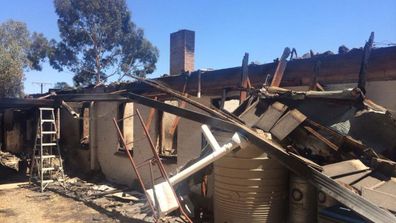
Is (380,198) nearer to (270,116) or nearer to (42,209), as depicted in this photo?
(270,116)

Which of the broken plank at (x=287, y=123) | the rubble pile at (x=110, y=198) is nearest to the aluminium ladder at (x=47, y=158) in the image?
the rubble pile at (x=110, y=198)

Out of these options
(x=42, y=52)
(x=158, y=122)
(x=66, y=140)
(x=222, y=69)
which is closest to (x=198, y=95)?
(x=222, y=69)

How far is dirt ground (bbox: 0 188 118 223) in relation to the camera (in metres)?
8.95

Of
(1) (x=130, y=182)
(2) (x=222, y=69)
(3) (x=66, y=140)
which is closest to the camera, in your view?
(2) (x=222, y=69)

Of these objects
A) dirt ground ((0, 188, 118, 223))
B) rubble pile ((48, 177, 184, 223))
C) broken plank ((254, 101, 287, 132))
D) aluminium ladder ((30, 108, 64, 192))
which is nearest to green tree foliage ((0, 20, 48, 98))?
aluminium ladder ((30, 108, 64, 192))

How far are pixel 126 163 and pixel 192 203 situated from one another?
6.76m

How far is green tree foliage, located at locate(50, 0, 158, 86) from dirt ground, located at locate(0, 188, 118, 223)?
14967mm

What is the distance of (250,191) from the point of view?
489cm

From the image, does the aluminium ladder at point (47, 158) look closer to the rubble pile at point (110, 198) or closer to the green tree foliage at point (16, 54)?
the rubble pile at point (110, 198)

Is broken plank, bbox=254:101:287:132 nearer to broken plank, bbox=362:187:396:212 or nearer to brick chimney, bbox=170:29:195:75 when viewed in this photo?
broken plank, bbox=362:187:396:212

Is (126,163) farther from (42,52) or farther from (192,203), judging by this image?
(42,52)

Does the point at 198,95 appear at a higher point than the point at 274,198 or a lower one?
higher

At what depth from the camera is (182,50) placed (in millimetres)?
13344

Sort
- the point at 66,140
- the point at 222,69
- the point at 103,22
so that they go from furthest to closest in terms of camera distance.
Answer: the point at 103,22, the point at 66,140, the point at 222,69
